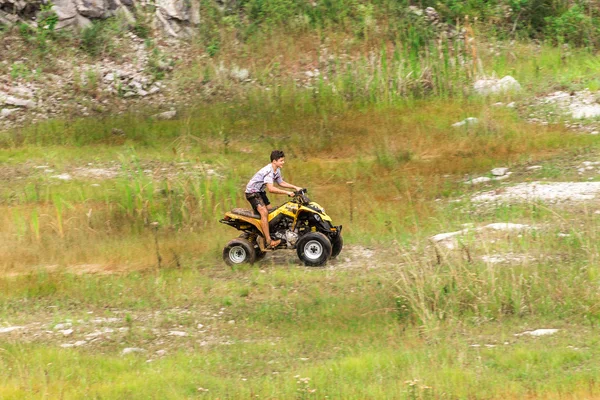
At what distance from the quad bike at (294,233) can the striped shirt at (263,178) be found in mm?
389

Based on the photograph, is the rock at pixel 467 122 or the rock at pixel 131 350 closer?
the rock at pixel 131 350

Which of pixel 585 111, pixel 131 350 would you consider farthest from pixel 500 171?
pixel 131 350

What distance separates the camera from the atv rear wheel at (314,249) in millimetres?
12094

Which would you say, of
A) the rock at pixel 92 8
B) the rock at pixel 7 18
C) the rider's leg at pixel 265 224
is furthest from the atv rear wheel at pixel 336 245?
the rock at pixel 7 18

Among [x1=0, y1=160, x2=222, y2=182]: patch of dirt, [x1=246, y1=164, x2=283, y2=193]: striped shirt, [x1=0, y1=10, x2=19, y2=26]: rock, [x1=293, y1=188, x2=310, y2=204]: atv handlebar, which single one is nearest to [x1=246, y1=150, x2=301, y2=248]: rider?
[x1=246, y1=164, x2=283, y2=193]: striped shirt

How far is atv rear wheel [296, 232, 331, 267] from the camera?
12094 mm

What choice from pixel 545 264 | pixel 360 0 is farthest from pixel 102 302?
pixel 360 0

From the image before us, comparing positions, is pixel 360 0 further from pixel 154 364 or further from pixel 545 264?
pixel 154 364

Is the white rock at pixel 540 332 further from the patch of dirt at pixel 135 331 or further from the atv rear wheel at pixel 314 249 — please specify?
the atv rear wheel at pixel 314 249

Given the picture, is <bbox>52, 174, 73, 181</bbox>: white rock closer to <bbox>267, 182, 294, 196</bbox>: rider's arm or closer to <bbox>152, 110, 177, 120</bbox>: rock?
<bbox>152, 110, 177, 120</bbox>: rock

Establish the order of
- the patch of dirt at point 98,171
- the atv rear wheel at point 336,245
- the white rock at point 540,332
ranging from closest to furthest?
1. the white rock at point 540,332
2. the atv rear wheel at point 336,245
3. the patch of dirt at point 98,171

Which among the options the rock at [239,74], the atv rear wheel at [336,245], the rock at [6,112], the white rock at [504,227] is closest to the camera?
the white rock at [504,227]

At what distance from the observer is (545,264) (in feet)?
34.8

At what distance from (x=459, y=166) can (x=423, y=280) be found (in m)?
7.23
